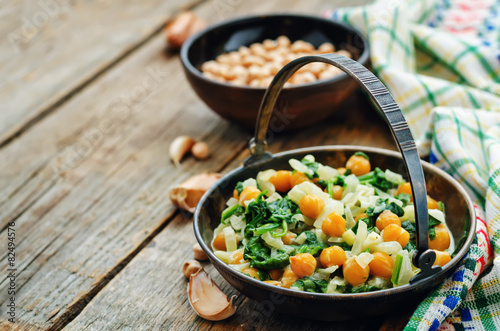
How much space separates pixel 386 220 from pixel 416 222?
204 millimetres

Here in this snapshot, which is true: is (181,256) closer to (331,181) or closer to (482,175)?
(331,181)

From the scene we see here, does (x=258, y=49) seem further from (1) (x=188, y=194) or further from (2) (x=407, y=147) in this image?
(2) (x=407, y=147)

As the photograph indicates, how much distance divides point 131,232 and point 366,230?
72 cm

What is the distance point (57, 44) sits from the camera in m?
2.60

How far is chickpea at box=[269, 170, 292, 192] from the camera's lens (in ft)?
4.44

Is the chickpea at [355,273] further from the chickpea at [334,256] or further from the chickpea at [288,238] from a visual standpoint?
the chickpea at [288,238]

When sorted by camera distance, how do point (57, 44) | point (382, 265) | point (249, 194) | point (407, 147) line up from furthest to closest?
point (57, 44)
point (249, 194)
point (382, 265)
point (407, 147)

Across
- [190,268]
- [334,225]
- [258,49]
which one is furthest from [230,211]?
[258,49]

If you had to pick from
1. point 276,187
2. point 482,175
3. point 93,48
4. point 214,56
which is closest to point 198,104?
point 214,56

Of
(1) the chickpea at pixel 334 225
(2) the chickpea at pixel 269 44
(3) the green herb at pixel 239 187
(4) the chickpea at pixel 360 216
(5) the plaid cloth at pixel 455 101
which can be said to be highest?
(1) the chickpea at pixel 334 225

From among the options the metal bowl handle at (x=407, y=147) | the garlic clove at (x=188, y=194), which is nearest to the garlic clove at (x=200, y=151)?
the garlic clove at (x=188, y=194)

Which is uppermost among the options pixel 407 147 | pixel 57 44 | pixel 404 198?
pixel 407 147

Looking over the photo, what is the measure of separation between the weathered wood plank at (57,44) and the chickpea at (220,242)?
1123 mm

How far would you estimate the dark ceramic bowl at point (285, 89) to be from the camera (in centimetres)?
174
